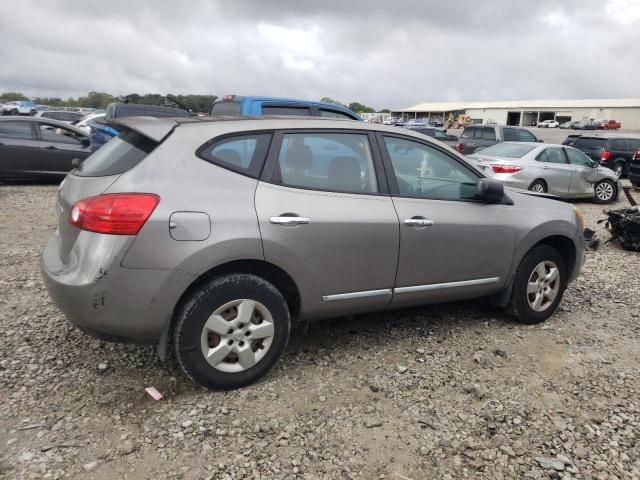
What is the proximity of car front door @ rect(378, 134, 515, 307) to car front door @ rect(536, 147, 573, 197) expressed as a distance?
7.50 metres

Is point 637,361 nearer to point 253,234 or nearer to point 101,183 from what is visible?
point 253,234

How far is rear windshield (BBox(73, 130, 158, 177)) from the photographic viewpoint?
2920 mm

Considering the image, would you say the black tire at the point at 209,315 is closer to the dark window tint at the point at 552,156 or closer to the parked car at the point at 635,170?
the dark window tint at the point at 552,156

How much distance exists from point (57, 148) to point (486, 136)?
464 inches

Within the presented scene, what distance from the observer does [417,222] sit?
139 inches

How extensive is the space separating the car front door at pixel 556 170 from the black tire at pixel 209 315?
9.16 metres

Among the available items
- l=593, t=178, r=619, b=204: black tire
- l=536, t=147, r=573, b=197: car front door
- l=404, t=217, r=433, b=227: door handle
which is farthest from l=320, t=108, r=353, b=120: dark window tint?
l=593, t=178, r=619, b=204: black tire

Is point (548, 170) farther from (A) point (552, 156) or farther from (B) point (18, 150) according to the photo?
(B) point (18, 150)

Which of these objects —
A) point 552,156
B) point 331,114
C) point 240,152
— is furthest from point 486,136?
point 240,152

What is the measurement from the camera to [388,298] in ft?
11.7

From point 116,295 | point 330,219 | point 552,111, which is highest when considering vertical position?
point 552,111

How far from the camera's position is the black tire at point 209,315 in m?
2.86

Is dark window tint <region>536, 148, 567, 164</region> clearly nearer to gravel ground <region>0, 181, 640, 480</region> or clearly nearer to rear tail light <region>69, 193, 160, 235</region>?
gravel ground <region>0, 181, 640, 480</region>

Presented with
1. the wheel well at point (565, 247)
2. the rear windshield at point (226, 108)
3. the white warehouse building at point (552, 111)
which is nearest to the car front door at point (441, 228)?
the wheel well at point (565, 247)
